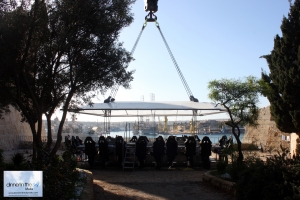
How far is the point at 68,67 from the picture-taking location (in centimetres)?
891

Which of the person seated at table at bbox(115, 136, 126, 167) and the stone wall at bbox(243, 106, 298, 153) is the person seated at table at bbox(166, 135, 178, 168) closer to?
the person seated at table at bbox(115, 136, 126, 167)

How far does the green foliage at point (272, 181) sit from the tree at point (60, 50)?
A: 158 inches

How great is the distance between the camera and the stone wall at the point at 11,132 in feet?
84.2

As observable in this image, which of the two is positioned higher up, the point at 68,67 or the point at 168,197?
the point at 68,67

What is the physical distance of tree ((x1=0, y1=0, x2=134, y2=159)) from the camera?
7639 millimetres

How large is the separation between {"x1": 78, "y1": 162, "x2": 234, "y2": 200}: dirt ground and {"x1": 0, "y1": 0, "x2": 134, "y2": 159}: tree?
7.69ft

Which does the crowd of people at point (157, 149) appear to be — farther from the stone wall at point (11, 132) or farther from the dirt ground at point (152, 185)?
the stone wall at point (11, 132)

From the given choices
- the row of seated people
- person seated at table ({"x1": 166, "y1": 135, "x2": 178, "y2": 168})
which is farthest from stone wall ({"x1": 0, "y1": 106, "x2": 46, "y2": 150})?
person seated at table ({"x1": 166, "y1": 135, "x2": 178, "y2": 168})

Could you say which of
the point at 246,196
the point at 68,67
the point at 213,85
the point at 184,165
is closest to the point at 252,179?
the point at 246,196

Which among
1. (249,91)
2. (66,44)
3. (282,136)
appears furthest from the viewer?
(282,136)

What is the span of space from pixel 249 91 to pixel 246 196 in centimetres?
603

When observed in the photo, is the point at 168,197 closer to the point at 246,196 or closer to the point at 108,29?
the point at 246,196

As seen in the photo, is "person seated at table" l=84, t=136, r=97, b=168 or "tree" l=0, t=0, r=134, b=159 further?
"person seated at table" l=84, t=136, r=97, b=168

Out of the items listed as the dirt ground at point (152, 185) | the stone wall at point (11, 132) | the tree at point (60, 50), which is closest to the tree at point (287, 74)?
Answer: the dirt ground at point (152, 185)
